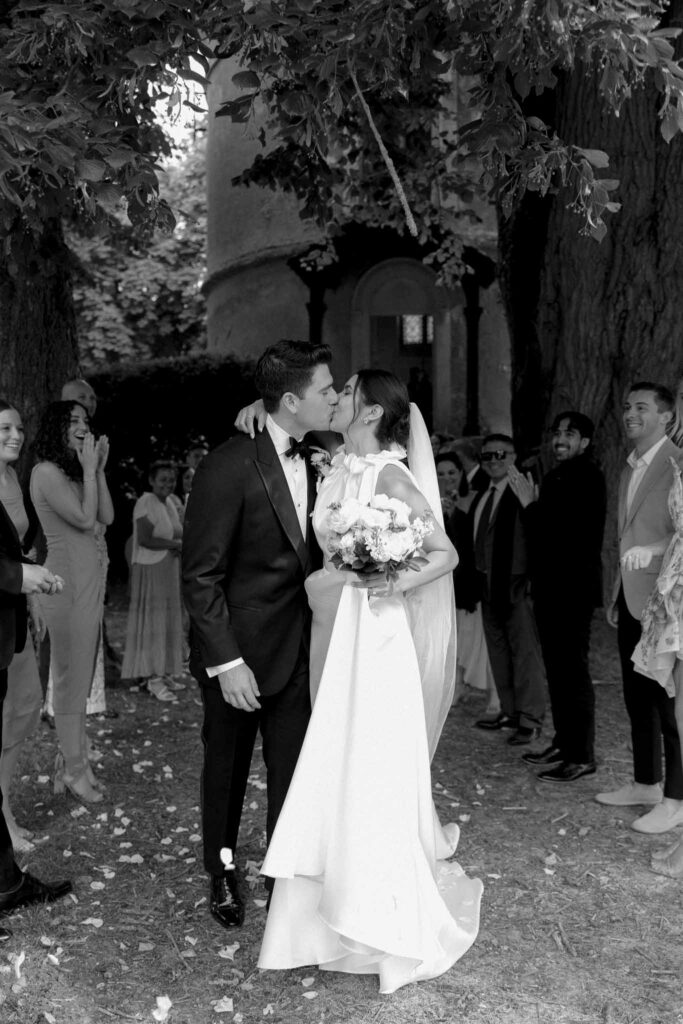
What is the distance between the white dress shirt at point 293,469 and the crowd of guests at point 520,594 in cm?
105

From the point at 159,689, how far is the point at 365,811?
16.1 ft

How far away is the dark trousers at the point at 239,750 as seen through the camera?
412 cm

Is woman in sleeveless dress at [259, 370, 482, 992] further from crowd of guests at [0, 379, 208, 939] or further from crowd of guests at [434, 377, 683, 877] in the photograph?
crowd of guests at [434, 377, 683, 877]

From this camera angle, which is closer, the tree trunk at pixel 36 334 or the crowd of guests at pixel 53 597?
the crowd of guests at pixel 53 597

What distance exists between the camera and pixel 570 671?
6.04 meters

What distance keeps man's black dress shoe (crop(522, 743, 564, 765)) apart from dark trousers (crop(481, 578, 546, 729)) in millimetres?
353

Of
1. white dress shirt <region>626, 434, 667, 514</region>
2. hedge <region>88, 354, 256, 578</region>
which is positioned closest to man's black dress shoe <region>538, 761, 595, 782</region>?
white dress shirt <region>626, 434, 667, 514</region>

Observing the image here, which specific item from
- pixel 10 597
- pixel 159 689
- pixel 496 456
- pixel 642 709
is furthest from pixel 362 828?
pixel 159 689

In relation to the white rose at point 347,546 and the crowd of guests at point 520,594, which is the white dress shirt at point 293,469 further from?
the crowd of guests at point 520,594

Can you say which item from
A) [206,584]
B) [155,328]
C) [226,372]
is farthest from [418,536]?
[155,328]

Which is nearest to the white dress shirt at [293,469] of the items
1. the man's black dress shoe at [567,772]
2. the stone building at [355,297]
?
the man's black dress shoe at [567,772]

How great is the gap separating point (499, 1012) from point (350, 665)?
129 centimetres

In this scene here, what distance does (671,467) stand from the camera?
5129 millimetres

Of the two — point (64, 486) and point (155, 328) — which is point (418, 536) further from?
point (155, 328)
